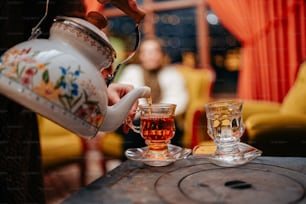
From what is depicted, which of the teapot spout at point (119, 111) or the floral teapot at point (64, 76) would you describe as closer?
the floral teapot at point (64, 76)

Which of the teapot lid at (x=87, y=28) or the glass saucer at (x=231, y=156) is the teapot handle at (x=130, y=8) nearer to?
the teapot lid at (x=87, y=28)

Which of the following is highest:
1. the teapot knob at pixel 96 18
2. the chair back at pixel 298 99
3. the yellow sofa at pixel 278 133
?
the teapot knob at pixel 96 18

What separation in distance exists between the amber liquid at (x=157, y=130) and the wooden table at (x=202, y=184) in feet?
0.27

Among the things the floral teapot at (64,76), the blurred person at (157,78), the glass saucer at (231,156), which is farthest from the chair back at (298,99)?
the floral teapot at (64,76)

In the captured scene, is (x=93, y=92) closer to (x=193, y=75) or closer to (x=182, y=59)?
(x=193, y=75)

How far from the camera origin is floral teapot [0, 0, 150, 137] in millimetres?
560

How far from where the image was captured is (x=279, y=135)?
6.28 feet

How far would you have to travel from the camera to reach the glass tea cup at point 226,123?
2.89 ft

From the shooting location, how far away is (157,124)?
0.88 m

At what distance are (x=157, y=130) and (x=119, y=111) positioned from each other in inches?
8.2

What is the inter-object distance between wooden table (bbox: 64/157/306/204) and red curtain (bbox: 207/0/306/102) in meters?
2.83

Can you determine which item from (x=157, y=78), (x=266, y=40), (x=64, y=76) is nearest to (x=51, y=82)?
(x=64, y=76)

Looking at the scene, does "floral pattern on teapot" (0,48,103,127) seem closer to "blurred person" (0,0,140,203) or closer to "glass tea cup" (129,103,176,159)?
"blurred person" (0,0,140,203)

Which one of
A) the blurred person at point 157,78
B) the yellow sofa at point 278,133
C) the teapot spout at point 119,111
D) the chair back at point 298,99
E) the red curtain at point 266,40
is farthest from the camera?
the red curtain at point 266,40
